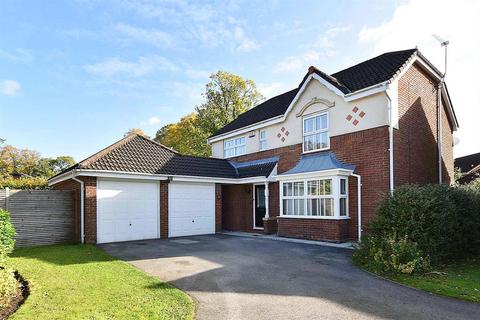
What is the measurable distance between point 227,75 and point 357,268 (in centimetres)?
2885

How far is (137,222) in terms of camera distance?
45.5ft

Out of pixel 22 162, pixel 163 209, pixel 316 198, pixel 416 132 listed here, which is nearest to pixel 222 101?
pixel 163 209

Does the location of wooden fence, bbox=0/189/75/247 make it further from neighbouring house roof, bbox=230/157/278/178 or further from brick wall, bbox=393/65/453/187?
brick wall, bbox=393/65/453/187

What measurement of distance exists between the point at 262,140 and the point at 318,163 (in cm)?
484

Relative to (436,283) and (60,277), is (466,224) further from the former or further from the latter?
(60,277)

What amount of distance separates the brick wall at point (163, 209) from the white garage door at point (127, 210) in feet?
0.59

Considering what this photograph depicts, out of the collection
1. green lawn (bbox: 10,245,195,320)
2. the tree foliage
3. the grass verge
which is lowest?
the grass verge

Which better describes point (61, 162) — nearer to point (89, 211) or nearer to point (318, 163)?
point (89, 211)

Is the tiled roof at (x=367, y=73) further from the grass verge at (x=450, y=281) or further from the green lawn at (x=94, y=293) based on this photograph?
the green lawn at (x=94, y=293)

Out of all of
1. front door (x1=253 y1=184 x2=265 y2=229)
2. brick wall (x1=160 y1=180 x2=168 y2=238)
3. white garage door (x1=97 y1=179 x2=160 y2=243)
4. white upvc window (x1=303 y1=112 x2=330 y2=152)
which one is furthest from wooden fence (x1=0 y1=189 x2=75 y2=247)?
white upvc window (x1=303 y1=112 x2=330 y2=152)

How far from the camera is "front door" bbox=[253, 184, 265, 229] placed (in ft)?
55.8

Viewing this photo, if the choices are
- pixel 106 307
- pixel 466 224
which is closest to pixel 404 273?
pixel 466 224

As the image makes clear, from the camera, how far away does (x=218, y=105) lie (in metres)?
34.2

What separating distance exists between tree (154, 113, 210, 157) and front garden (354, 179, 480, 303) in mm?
26519
